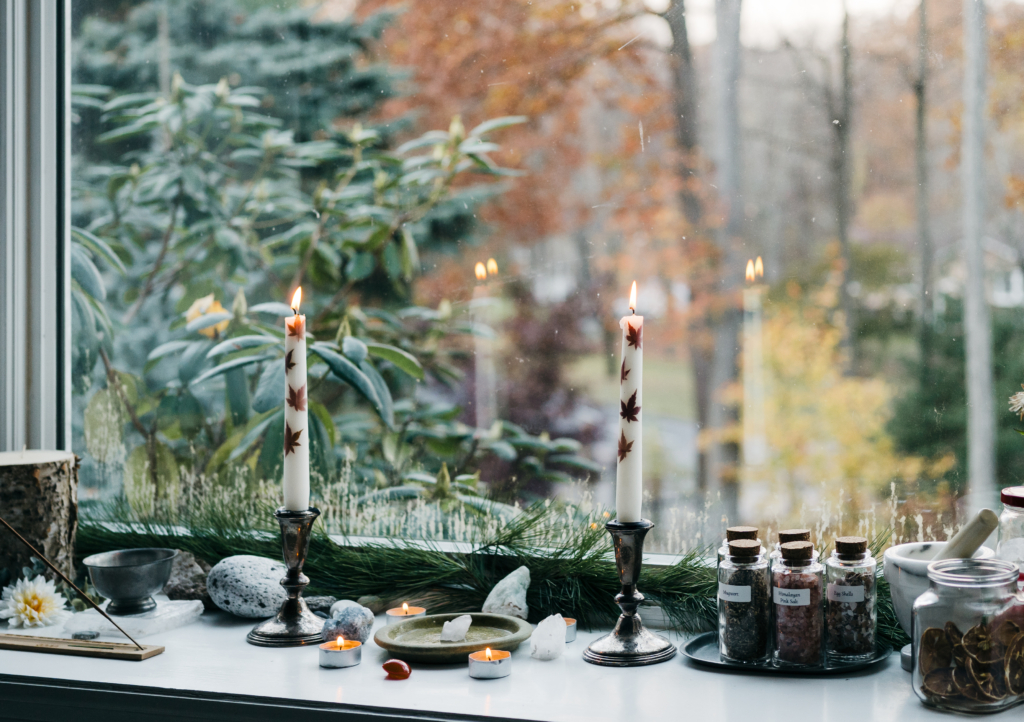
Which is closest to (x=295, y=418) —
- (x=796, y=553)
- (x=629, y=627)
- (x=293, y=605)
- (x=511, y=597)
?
(x=293, y=605)

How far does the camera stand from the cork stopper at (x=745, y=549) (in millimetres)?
976

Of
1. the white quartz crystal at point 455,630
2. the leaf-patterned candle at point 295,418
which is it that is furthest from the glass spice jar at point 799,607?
the leaf-patterned candle at point 295,418

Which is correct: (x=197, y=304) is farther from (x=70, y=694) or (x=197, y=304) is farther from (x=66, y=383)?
(x=70, y=694)

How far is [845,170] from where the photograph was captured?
1.24m

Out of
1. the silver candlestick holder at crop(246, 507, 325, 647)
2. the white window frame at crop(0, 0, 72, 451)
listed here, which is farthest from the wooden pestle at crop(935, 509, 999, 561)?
the white window frame at crop(0, 0, 72, 451)

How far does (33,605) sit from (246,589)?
0.28 metres

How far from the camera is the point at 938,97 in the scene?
1177 mm

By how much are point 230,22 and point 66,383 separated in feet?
2.17

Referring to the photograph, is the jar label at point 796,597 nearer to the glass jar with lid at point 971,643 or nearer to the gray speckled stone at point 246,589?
the glass jar with lid at point 971,643

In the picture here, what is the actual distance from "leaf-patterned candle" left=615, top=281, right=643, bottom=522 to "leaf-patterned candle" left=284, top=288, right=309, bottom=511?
15.2 inches

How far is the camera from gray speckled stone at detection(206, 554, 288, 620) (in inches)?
46.9

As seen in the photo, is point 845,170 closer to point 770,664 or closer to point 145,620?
point 770,664

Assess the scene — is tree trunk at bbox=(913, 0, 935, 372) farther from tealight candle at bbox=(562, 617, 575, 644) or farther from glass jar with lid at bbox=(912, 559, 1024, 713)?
tealight candle at bbox=(562, 617, 575, 644)

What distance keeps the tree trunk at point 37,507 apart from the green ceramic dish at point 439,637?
19.6 inches
